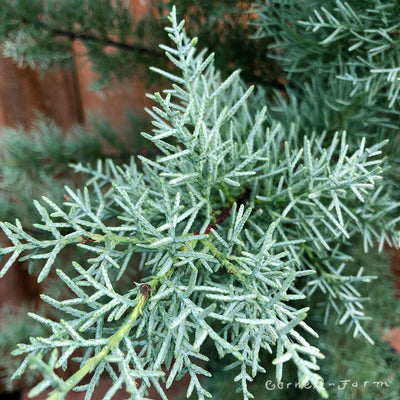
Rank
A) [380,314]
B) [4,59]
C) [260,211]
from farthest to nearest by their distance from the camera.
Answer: [4,59] → [380,314] → [260,211]

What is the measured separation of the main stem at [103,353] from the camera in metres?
0.16

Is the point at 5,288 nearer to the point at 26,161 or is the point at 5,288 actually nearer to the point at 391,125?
the point at 26,161

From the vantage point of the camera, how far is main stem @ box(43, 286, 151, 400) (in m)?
0.16

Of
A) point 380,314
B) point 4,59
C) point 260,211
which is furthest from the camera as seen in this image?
point 4,59

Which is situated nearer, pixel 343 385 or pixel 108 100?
pixel 343 385

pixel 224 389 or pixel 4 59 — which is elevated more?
pixel 4 59

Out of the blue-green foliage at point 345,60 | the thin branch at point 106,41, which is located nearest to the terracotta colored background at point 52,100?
the thin branch at point 106,41

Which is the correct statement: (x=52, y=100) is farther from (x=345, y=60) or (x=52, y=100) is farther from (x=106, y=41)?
(x=345, y=60)

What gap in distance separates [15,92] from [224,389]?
17.0 inches

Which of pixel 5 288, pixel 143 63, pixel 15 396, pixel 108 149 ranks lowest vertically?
pixel 15 396

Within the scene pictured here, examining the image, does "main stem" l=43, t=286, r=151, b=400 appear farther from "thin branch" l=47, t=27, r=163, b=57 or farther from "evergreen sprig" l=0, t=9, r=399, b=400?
"thin branch" l=47, t=27, r=163, b=57

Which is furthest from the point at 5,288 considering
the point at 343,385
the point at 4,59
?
the point at 343,385

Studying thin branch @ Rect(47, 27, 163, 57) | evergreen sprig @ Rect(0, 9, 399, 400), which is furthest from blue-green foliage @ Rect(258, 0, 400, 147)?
thin branch @ Rect(47, 27, 163, 57)

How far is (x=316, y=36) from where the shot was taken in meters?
0.39
